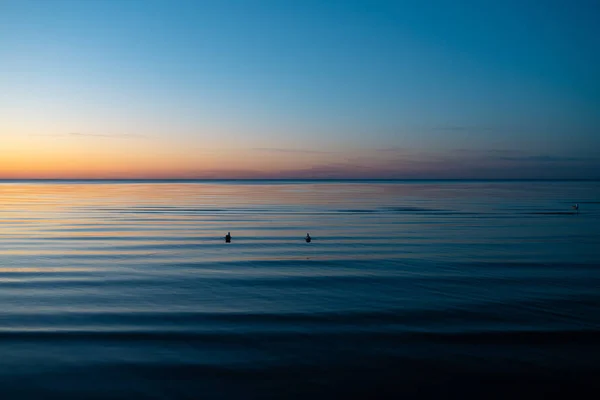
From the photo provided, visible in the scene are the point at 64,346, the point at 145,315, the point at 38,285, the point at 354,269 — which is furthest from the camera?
the point at 354,269

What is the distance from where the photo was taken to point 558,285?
15.0 m

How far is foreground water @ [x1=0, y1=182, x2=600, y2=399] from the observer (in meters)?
8.31

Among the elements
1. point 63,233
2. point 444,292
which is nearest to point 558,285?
point 444,292

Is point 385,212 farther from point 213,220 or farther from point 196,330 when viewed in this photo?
point 196,330

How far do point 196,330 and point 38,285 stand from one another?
24.7 feet

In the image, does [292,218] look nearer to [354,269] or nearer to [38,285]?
[354,269]

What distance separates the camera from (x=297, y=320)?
37.8 ft

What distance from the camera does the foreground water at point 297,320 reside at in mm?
8312

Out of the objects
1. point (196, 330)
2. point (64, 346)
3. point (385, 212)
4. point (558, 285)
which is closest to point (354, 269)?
point (558, 285)

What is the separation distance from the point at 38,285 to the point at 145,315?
18.5ft

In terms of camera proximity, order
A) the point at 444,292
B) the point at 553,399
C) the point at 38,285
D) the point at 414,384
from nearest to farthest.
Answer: the point at 553,399 → the point at 414,384 → the point at 444,292 → the point at 38,285

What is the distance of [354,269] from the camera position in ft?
58.0

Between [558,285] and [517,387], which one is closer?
[517,387]

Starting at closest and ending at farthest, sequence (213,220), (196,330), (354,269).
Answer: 1. (196,330)
2. (354,269)
3. (213,220)
